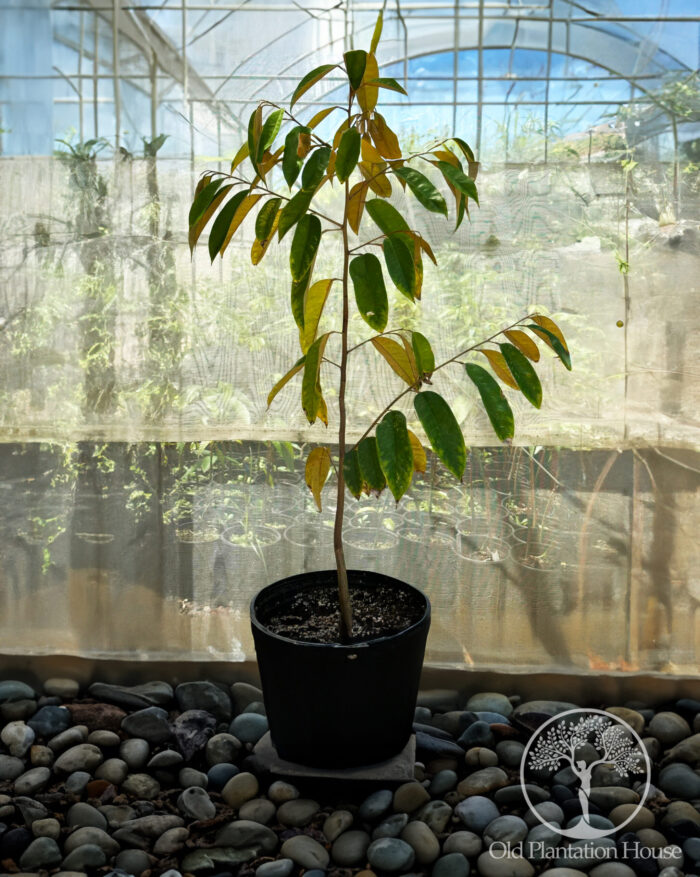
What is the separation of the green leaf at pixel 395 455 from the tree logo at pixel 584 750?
618mm

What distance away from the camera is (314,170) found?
120 cm

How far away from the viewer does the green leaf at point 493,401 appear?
1.30 m

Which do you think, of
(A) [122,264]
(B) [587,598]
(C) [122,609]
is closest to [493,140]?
(A) [122,264]

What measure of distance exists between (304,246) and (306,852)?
0.97 metres

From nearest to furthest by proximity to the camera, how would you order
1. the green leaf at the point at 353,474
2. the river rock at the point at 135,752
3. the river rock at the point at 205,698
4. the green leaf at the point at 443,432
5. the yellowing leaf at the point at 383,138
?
1. the green leaf at the point at 443,432
2. the yellowing leaf at the point at 383,138
3. the green leaf at the point at 353,474
4. the river rock at the point at 135,752
5. the river rock at the point at 205,698

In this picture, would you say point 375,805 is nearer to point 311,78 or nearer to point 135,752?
point 135,752

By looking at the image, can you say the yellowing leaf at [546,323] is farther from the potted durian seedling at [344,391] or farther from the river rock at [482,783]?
the river rock at [482,783]

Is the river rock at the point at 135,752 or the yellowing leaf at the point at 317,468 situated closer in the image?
the yellowing leaf at the point at 317,468

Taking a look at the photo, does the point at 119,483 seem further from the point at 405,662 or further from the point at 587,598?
the point at 587,598

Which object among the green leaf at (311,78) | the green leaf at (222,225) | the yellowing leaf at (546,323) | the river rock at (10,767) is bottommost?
the river rock at (10,767)

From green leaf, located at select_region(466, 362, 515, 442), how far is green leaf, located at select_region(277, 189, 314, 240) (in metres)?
0.36

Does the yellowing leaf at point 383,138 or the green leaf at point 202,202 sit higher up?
the yellowing leaf at point 383,138

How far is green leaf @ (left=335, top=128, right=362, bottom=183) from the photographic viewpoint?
1.15 m

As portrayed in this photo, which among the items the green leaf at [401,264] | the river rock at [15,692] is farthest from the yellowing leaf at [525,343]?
the river rock at [15,692]
